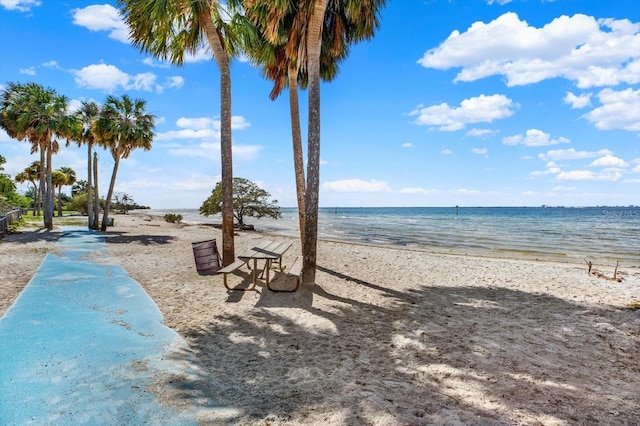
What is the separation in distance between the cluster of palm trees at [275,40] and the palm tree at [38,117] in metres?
17.9

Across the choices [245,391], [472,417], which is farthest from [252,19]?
[472,417]


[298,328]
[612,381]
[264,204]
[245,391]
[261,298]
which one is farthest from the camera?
[264,204]

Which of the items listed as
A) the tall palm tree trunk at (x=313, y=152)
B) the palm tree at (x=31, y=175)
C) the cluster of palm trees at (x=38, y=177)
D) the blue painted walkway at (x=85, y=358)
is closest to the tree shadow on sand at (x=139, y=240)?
the blue painted walkway at (x=85, y=358)

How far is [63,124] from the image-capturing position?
24266 mm

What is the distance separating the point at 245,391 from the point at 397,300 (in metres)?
4.63

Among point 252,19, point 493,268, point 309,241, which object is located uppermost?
point 252,19

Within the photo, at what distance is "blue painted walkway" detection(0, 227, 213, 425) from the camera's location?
3301mm

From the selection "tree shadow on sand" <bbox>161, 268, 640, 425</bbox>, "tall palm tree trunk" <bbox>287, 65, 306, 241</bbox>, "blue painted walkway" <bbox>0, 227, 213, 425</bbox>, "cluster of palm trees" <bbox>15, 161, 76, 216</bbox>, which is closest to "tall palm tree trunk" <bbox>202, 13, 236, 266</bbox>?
"tall palm tree trunk" <bbox>287, 65, 306, 241</bbox>

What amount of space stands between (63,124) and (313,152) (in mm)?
23549

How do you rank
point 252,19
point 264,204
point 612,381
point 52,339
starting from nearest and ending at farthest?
1. point 612,381
2. point 52,339
3. point 252,19
4. point 264,204

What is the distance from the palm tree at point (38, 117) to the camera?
23.2 metres

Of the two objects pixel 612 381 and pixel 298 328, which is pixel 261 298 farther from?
pixel 612 381

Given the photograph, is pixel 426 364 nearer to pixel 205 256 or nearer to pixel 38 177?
pixel 205 256

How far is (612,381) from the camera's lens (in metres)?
4.15
